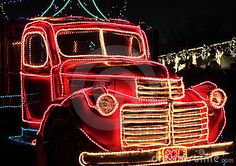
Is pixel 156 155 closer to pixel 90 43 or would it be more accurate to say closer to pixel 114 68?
pixel 114 68

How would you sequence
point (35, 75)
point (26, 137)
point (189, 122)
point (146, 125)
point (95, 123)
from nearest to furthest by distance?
point (95, 123)
point (146, 125)
point (189, 122)
point (35, 75)
point (26, 137)

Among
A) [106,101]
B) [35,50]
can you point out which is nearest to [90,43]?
[35,50]

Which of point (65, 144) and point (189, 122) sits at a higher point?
point (189, 122)

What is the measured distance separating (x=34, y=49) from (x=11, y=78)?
870mm

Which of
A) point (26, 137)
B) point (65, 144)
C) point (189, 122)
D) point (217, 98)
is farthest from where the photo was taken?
point (26, 137)

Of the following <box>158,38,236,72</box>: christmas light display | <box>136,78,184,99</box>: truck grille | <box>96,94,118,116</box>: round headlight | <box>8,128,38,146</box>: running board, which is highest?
<box>158,38,236,72</box>: christmas light display

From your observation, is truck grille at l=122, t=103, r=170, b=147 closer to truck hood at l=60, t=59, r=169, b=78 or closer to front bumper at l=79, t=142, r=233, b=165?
front bumper at l=79, t=142, r=233, b=165

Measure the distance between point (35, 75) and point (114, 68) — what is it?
1.57 metres

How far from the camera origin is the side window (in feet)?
30.4

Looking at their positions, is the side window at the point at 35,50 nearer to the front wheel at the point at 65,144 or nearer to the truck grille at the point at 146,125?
the front wheel at the point at 65,144

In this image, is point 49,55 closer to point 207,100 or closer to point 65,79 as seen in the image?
point 65,79

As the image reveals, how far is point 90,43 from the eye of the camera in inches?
367

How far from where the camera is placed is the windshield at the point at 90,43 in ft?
30.0

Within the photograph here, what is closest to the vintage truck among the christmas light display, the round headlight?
the round headlight
